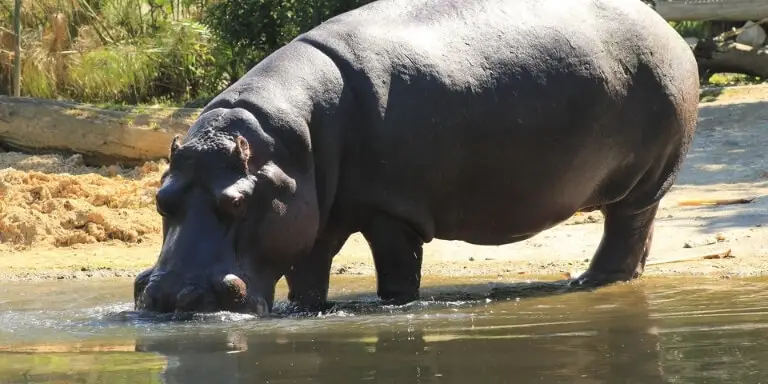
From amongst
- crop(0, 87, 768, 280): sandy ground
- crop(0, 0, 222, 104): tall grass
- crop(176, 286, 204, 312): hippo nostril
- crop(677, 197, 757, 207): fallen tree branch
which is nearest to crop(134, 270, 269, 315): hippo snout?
crop(176, 286, 204, 312): hippo nostril

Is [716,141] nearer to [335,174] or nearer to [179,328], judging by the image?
[335,174]

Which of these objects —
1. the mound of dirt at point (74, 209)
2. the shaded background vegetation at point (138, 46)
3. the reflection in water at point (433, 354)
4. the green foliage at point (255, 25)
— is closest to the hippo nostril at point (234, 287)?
the reflection in water at point (433, 354)

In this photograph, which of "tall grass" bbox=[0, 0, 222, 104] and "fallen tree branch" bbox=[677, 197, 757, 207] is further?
"tall grass" bbox=[0, 0, 222, 104]

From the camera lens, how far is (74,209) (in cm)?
1016

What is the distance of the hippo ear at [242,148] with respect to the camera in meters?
5.66

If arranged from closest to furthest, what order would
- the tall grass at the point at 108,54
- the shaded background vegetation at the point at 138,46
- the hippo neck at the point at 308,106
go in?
the hippo neck at the point at 308,106
the shaded background vegetation at the point at 138,46
the tall grass at the point at 108,54

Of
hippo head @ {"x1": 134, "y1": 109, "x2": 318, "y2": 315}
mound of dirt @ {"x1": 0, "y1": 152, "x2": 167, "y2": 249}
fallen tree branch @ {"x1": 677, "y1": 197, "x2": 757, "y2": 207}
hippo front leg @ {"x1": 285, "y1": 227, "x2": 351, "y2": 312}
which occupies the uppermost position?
hippo head @ {"x1": 134, "y1": 109, "x2": 318, "y2": 315}

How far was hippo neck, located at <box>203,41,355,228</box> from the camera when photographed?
594cm

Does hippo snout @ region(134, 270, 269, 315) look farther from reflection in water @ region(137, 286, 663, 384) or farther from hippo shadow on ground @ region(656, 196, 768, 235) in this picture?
hippo shadow on ground @ region(656, 196, 768, 235)

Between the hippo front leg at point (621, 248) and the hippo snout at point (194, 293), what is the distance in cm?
250

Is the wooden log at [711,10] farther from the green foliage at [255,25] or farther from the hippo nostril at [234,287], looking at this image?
the hippo nostril at [234,287]

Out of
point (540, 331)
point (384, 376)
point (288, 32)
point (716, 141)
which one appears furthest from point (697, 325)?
point (288, 32)

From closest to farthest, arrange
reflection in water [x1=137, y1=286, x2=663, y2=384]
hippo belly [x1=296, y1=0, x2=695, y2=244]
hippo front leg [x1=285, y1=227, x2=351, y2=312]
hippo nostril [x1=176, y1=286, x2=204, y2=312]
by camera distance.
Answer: reflection in water [x1=137, y1=286, x2=663, y2=384], hippo nostril [x1=176, y1=286, x2=204, y2=312], hippo belly [x1=296, y1=0, x2=695, y2=244], hippo front leg [x1=285, y1=227, x2=351, y2=312]

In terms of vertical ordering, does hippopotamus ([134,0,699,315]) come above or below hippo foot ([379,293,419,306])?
above
